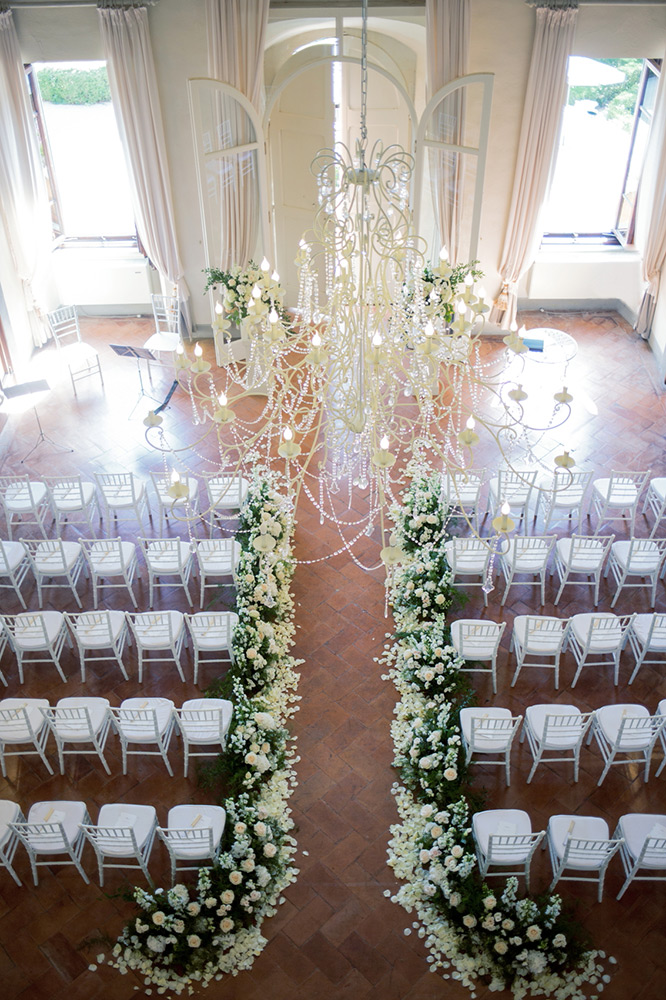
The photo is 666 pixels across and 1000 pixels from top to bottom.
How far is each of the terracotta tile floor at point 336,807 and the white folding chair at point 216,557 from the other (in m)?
0.41

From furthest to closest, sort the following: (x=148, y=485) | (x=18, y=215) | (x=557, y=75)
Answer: (x=18, y=215) → (x=557, y=75) → (x=148, y=485)

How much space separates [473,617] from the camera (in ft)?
25.3

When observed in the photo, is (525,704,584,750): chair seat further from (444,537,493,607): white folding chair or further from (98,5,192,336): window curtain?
(98,5,192,336): window curtain

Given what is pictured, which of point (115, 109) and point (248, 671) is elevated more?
point (115, 109)

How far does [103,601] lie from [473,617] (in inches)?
128

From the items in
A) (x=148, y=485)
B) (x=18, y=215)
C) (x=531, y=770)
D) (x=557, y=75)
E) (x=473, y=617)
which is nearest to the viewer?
(x=531, y=770)

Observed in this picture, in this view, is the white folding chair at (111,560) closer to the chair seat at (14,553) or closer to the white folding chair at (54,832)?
the chair seat at (14,553)

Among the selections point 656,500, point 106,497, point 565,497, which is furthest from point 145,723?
point 656,500

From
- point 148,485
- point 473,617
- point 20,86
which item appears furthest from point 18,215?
point 473,617

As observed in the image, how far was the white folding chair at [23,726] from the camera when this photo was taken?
6.39 metres

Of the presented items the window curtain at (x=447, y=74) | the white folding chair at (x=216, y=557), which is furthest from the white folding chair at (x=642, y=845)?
the window curtain at (x=447, y=74)

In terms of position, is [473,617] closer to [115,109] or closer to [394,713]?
[394,713]

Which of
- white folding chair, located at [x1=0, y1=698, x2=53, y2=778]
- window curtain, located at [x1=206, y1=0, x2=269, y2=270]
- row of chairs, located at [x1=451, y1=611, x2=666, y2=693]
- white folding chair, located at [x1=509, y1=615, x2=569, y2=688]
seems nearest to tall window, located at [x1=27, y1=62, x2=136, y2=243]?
window curtain, located at [x1=206, y1=0, x2=269, y2=270]

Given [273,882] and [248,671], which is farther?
[248,671]
